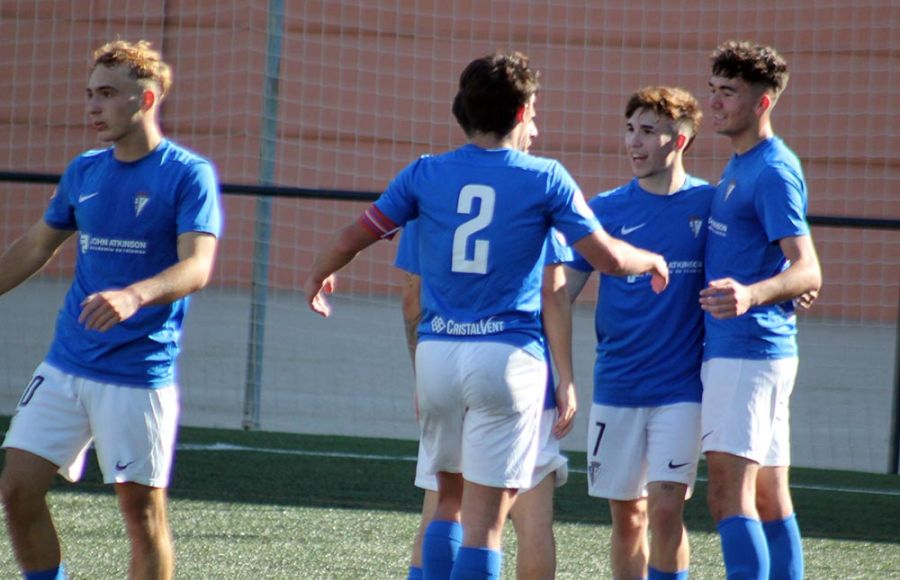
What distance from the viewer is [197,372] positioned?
11.1 meters

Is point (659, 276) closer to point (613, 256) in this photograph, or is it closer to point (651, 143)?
point (613, 256)

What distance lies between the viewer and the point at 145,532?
13.4ft

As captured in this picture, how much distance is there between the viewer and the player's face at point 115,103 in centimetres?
416

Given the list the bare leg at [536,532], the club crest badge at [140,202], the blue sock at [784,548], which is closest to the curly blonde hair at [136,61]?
the club crest badge at [140,202]

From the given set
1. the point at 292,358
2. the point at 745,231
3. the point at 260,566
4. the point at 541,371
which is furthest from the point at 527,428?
the point at 292,358

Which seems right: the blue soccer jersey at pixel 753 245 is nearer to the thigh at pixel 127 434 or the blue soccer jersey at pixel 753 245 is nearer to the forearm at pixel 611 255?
the forearm at pixel 611 255

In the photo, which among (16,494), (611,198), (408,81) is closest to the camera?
(16,494)

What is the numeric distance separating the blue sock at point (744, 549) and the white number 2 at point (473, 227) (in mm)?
1176

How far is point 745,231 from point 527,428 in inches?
39.2

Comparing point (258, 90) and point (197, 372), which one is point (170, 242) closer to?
point (197, 372)

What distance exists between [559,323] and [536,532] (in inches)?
25.6

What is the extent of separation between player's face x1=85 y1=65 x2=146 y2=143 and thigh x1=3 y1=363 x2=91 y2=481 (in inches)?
28.4

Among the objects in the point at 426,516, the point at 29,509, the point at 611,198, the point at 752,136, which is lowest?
the point at 426,516

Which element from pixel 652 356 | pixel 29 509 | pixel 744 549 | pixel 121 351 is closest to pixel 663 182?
pixel 652 356
